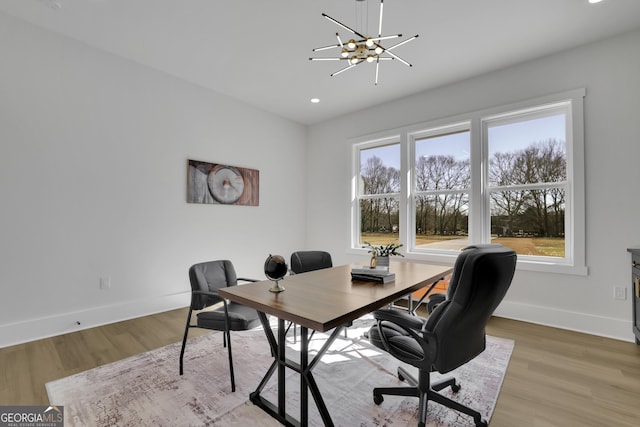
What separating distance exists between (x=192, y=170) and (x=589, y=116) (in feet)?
15.1

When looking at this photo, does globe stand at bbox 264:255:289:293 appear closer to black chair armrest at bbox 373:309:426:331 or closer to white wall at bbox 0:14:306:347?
black chair armrest at bbox 373:309:426:331

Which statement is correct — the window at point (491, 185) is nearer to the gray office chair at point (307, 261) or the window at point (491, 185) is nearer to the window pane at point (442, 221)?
the window pane at point (442, 221)

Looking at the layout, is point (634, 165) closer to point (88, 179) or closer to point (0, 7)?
point (88, 179)

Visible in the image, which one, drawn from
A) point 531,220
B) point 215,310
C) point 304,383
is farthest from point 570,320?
point 215,310

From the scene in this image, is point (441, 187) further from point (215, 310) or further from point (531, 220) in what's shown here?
point (215, 310)

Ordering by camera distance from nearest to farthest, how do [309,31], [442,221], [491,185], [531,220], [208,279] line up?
[208,279]
[309,31]
[531,220]
[491,185]
[442,221]

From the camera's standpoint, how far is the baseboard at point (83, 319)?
273cm

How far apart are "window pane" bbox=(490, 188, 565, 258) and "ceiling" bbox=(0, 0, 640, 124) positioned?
1.56 metres

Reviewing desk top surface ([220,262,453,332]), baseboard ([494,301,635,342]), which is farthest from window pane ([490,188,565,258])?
desk top surface ([220,262,453,332])

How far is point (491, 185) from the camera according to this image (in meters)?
3.74

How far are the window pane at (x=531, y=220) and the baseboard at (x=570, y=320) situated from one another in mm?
620

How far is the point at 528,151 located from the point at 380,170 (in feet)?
6.52

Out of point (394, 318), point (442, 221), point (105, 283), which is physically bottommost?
point (105, 283)

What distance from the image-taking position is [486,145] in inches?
148
